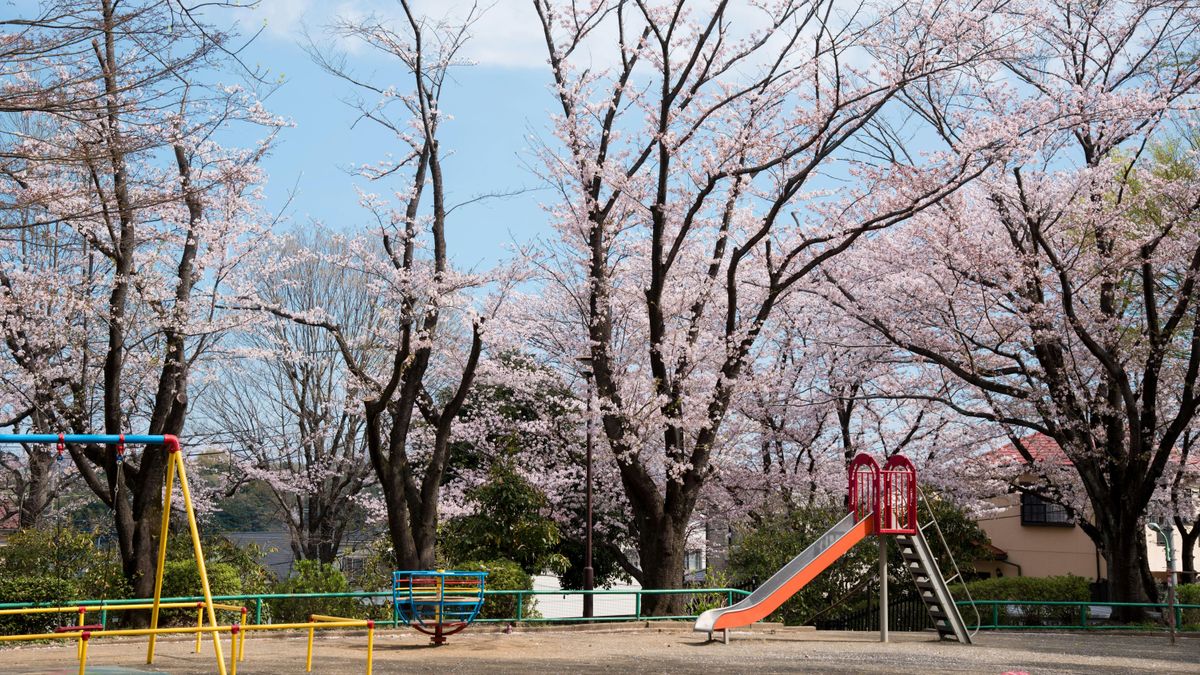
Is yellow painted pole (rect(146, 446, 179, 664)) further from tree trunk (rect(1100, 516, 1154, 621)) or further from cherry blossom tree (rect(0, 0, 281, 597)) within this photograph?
tree trunk (rect(1100, 516, 1154, 621))

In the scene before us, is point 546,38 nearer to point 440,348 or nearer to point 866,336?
point 440,348

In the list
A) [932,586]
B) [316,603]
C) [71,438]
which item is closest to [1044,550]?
[932,586]

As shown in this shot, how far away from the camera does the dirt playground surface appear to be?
11.3 metres

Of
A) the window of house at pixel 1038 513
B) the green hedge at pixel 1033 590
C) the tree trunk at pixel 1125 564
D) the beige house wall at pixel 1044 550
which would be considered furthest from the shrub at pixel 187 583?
the window of house at pixel 1038 513

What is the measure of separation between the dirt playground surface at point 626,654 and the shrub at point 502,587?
1.19 meters

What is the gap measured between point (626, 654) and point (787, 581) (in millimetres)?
3068

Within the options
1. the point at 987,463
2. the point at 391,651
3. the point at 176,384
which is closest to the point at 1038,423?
the point at 987,463

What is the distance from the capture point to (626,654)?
518 inches

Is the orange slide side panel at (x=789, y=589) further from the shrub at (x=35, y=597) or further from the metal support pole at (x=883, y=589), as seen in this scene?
the shrub at (x=35, y=597)

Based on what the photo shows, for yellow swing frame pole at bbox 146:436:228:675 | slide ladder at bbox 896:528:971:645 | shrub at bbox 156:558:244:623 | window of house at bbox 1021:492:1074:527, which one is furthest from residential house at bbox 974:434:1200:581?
yellow swing frame pole at bbox 146:436:228:675

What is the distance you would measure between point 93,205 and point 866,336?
1590 cm

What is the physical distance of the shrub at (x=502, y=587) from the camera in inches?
681

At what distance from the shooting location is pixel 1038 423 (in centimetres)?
2209

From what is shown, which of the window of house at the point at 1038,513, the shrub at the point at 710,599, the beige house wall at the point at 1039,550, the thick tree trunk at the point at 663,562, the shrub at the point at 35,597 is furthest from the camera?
the window of house at the point at 1038,513
